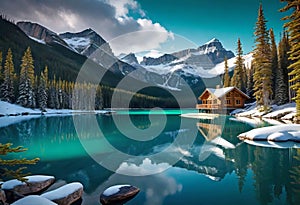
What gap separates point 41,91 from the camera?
2078 inches

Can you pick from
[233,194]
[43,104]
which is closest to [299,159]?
[233,194]

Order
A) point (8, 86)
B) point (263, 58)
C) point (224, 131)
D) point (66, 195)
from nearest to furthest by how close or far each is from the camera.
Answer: point (66, 195) < point (224, 131) < point (263, 58) < point (8, 86)

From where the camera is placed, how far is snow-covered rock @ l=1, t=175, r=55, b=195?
6.34m

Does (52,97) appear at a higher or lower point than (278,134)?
higher

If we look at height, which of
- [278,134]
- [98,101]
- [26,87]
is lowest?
[278,134]

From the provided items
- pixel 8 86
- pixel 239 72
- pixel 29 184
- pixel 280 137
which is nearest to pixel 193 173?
pixel 29 184

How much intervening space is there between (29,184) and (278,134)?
51.2 feet

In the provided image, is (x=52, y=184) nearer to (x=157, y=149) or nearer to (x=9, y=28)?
(x=157, y=149)

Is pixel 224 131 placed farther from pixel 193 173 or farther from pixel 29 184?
pixel 29 184

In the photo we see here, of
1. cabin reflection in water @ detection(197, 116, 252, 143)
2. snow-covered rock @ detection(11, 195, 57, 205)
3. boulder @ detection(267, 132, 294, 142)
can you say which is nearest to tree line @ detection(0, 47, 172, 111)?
cabin reflection in water @ detection(197, 116, 252, 143)

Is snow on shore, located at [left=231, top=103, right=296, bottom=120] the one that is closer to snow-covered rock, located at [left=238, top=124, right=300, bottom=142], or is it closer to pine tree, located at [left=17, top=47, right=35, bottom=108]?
snow-covered rock, located at [left=238, top=124, right=300, bottom=142]

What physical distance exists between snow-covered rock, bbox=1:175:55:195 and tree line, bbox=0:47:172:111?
158ft

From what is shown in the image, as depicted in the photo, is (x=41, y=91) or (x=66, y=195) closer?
(x=66, y=195)

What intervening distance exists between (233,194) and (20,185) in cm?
682
